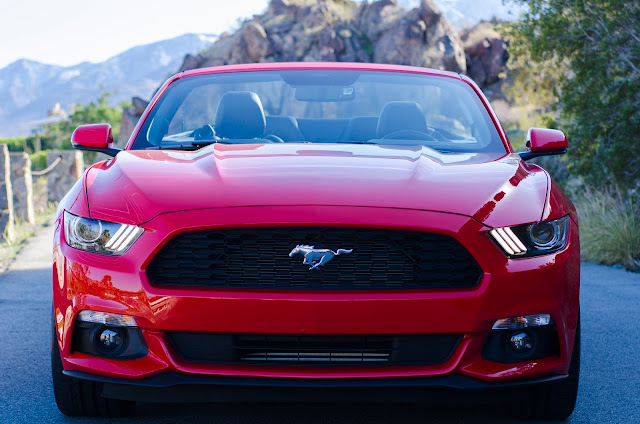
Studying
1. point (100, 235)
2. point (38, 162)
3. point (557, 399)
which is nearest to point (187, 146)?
point (100, 235)

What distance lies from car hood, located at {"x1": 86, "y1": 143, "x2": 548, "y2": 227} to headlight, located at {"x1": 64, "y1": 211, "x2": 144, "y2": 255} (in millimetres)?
31

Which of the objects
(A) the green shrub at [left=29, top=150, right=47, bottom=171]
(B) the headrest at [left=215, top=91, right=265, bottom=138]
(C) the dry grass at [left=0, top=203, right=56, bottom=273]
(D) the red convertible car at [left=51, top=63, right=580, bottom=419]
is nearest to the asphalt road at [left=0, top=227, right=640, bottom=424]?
(D) the red convertible car at [left=51, top=63, right=580, bottom=419]

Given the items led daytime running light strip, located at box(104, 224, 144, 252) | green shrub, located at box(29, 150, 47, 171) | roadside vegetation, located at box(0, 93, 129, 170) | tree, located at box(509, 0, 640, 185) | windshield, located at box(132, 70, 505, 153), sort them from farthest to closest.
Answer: roadside vegetation, located at box(0, 93, 129, 170)
green shrub, located at box(29, 150, 47, 171)
tree, located at box(509, 0, 640, 185)
windshield, located at box(132, 70, 505, 153)
led daytime running light strip, located at box(104, 224, 144, 252)

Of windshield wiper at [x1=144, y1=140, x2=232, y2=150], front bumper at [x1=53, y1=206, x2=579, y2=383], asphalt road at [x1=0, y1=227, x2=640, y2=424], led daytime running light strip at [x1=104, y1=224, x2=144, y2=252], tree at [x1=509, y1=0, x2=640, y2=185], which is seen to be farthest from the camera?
tree at [x1=509, y1=0, x2=640, y2=185]

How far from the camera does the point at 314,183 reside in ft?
10.5

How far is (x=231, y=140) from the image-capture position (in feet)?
14.0

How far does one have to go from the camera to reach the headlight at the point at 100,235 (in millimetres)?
3051

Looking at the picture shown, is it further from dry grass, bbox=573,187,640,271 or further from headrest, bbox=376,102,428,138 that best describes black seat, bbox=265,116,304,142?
dry grass, bbox=573,187,640,271

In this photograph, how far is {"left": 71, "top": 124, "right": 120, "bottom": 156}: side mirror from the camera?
417 cm

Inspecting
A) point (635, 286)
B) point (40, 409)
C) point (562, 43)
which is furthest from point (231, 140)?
point (562, 43)

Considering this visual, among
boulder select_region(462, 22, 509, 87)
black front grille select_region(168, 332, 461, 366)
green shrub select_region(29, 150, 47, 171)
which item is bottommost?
green shrub select_region(29, 150, 47, 171)

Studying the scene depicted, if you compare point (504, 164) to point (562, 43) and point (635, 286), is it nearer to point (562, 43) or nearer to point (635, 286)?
point (635, 286)

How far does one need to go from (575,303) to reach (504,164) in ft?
2.33

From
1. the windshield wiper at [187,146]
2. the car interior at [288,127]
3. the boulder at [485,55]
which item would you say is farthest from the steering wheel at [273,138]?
the boulder at [485,55]
